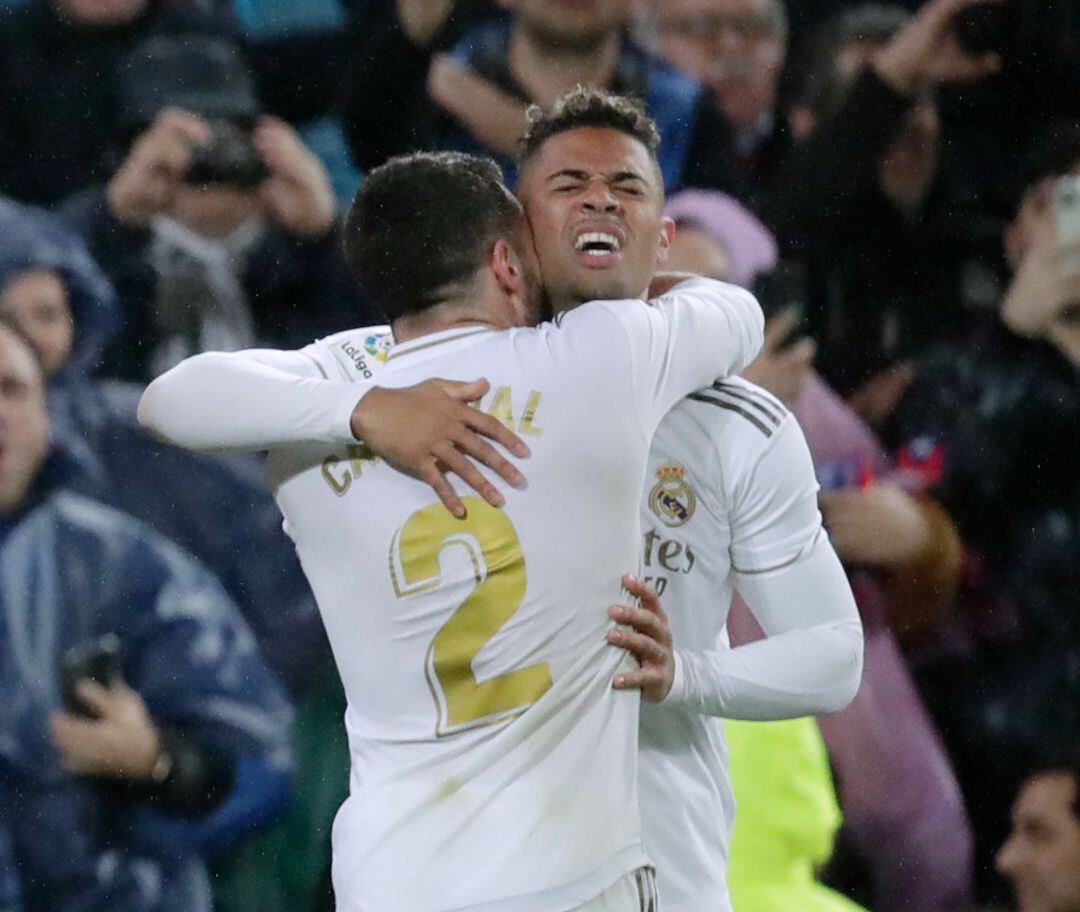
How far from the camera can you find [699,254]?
4.30m

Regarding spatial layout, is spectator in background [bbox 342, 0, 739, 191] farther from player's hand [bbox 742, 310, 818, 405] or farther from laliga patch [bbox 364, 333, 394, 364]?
laliga patch [bbox 364, 333, 394, 364]

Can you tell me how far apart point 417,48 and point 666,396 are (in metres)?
2.63

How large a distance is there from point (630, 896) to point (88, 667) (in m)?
2.42

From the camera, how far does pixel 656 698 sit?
190 centimetres

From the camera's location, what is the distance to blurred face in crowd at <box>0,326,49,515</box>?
3.99m

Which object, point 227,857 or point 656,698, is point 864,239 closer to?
point 227,857

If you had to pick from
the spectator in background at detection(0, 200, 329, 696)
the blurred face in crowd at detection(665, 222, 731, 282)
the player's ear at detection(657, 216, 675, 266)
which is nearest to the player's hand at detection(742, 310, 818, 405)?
the blurred face in crowd at detection(665, 222, 731, 282)

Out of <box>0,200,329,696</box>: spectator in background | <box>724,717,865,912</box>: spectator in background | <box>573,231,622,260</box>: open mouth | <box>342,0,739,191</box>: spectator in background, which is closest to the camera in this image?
<box>573,231,622,260</box>: open mouth

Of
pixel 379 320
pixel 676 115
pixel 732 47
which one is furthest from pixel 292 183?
pixel 732 47

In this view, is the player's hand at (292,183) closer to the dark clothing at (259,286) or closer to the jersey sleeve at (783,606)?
the dark clothing at (259,286)

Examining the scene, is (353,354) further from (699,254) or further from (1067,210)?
(1067,210)

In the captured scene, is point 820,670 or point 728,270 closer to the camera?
point 820,670

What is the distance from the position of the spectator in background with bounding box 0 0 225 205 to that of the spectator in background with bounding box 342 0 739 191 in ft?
1.93

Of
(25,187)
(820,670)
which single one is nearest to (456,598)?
(820,670)
